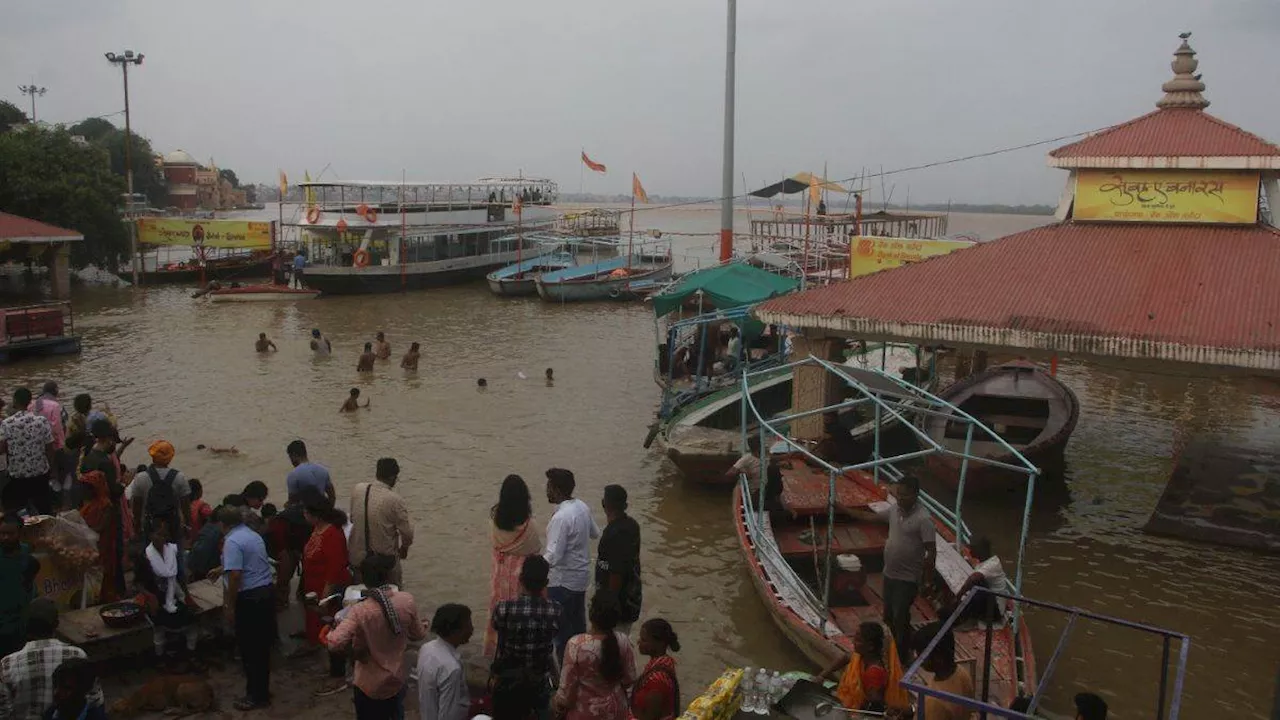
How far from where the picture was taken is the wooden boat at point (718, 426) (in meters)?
12.6

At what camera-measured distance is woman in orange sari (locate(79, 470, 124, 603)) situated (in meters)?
7.55

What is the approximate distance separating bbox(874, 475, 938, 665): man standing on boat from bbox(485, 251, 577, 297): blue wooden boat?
94.6 ft

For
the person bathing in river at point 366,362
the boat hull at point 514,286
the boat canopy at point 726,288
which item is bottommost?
the person bathing in river at point 366,362

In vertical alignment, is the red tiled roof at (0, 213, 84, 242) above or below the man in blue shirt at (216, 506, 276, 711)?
above

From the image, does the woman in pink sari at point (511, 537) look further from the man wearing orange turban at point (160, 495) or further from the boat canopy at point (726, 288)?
the boat canopy at point (726, 288)

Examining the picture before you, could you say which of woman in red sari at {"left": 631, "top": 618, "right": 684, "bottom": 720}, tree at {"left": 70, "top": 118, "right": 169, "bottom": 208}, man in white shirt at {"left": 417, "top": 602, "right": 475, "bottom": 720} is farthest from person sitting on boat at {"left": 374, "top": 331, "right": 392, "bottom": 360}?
tree at {"left": 70, "top": 118, "right": 169, "bottom": 208}

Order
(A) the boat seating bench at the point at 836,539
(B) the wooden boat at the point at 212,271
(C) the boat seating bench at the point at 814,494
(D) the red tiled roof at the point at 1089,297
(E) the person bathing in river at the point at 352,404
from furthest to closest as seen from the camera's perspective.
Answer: (B) the wooden boat at the point at 212,271 → (E) the person bathing in river at the point at 352,404 → (C) the boat seating bench at the point at 814,494 → (D) the red tiled roof at the point at 1089,297 → (A) the boat seating bench at the point at 836,539

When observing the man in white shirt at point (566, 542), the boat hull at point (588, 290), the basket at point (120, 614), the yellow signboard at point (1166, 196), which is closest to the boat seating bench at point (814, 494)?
the man in white shirt at point (566, 542)

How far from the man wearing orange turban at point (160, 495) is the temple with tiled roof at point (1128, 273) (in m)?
6.81

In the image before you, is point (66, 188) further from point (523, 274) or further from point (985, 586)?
point (985, 586)

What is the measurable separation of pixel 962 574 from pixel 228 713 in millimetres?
5932

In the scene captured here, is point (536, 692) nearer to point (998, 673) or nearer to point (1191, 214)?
point (998, 673)

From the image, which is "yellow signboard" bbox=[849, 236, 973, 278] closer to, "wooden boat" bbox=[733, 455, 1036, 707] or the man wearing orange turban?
"wooden boat" bbox=[733, 455, 1036, 707]

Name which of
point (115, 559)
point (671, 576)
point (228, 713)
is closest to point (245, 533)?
point (228, 713)
